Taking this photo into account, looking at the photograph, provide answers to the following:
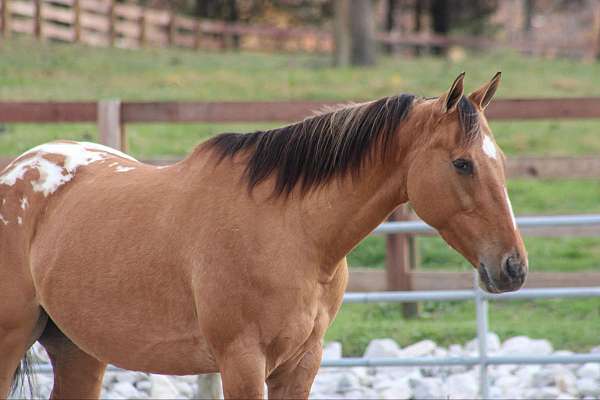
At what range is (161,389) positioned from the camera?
6.33 m

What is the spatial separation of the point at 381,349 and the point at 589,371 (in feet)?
4.50

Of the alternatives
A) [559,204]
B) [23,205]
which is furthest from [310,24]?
[23,205]

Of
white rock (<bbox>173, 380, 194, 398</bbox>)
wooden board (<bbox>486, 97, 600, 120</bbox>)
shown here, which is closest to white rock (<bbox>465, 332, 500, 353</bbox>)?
wooden board (<bbox>486, 97, 600, 120</bbox>)

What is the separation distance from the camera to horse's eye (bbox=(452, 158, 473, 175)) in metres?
3.38

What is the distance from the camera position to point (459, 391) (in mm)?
6422

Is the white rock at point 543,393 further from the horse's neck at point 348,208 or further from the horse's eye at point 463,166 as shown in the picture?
the horse's eye at point 463,166

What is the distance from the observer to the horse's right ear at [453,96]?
337 centimetres

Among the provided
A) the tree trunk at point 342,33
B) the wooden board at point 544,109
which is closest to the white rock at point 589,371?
the wooden board at point 544,109

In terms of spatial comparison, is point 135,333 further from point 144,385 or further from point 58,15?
point 58,15

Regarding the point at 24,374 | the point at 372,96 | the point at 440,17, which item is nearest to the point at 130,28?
the point at 440,17

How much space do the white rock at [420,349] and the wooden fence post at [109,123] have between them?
267cm

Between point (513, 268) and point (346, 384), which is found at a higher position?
point (513, 268)

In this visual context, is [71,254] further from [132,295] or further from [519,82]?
[519,82]

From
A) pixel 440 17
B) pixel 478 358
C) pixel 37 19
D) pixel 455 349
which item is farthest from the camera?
pixel 440 17
